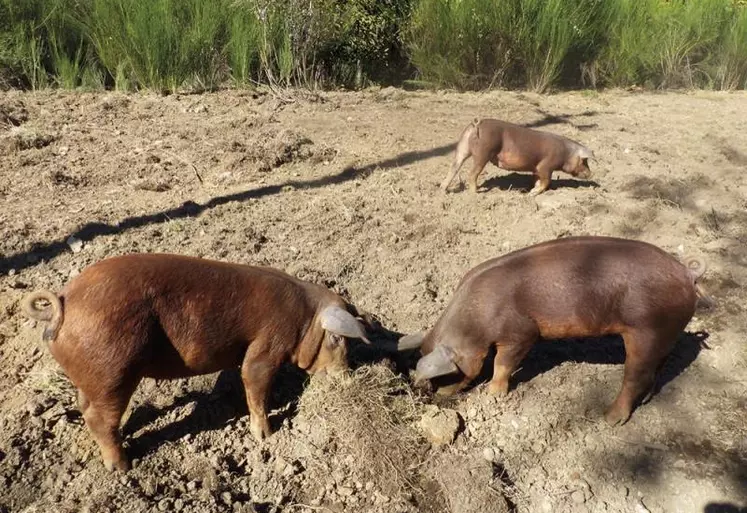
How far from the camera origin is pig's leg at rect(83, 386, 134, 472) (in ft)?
9.67

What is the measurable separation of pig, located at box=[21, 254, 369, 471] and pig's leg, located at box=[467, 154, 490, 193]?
10.6 ft

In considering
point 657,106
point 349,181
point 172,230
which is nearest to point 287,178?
point 349,181

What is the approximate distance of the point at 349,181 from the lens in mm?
6484

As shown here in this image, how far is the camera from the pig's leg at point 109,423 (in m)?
2.95

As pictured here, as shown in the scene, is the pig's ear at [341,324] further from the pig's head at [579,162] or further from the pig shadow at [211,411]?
the pig's head at [579,162]

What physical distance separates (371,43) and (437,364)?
27.5 ft

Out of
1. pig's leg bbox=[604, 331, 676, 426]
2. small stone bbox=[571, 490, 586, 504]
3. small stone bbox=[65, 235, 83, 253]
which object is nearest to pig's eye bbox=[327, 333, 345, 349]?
small stone bbox=[571, 490, 586, 504]

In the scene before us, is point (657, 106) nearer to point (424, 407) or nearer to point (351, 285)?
point (351, 285)

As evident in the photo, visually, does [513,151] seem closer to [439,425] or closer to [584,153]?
[584,153]

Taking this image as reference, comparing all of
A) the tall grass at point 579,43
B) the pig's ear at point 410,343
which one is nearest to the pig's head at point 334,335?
the pig's ear at point 410,343

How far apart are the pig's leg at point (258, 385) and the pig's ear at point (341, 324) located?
35 centimetres

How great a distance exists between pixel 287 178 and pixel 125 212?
1638mm

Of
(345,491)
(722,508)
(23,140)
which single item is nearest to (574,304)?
(722,508)

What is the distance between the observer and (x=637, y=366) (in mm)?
3594
